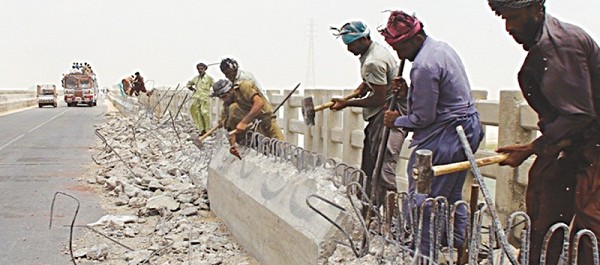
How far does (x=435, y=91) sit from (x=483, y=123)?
167cm

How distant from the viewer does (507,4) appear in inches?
117

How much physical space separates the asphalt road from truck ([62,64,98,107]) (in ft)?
91.6

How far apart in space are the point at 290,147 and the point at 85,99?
41.0 metres

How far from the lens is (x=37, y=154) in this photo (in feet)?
43.3

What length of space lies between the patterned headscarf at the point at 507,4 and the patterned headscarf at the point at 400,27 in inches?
37.7

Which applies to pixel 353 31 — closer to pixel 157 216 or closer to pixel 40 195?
pixel 157 216

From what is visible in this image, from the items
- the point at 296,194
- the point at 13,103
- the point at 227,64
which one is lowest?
the point at 13,103

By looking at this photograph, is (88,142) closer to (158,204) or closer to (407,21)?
(158,204)

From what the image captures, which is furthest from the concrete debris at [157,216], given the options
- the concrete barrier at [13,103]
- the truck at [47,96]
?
the truck at [47,96]

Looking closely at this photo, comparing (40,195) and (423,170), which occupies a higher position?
(423,170)

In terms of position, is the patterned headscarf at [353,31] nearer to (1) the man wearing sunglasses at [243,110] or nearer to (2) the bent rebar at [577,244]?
(1) the man wearing sunglasses at [243,110]

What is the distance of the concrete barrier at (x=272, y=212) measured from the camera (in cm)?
419

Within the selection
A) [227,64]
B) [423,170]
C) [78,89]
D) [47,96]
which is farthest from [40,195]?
[78,89]

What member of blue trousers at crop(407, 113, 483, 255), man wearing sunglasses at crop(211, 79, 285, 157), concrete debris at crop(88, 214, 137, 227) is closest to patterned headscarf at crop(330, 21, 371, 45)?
blue trousers at crop(407, 113, 483, 255)
